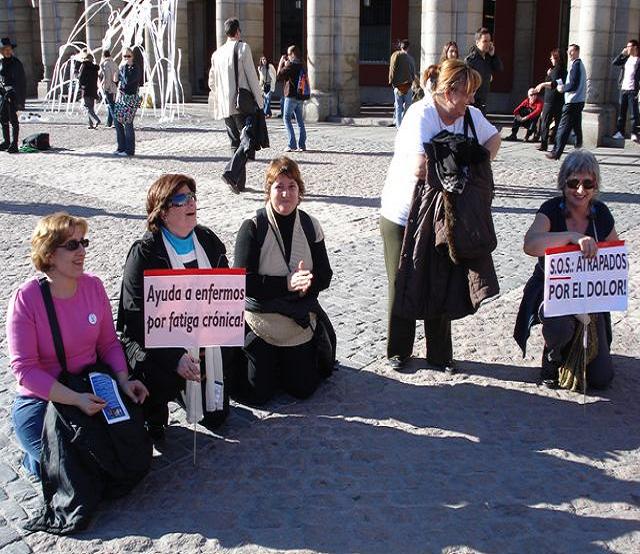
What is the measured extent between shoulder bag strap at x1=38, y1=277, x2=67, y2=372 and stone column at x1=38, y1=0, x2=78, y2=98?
2584cm

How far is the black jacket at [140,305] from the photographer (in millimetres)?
4273

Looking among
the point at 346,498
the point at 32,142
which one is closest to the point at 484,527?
the point at 346,498

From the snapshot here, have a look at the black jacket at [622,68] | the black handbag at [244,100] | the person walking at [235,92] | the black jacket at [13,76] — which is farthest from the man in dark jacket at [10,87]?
the black jacket at [622,68]

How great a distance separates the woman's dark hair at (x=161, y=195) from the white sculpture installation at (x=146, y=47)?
864 cm

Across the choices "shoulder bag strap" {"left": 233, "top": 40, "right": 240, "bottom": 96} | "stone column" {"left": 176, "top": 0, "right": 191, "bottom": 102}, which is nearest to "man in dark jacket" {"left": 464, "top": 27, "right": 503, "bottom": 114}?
"shoulder bag strap" {"left": 233, "top": 40, "right": 240, "bottom": 96}

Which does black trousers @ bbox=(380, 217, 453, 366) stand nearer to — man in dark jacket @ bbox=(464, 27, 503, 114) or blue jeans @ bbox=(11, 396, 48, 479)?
blue jeans @ bbox=(11, 396, 48, 479)

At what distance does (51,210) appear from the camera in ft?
34.1

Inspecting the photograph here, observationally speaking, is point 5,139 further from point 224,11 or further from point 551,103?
point 551,103

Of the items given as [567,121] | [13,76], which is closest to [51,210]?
[13,76]

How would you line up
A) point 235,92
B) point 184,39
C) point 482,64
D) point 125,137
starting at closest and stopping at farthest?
point 235,92 < point 482,64 < point 125,137 < point 184,39

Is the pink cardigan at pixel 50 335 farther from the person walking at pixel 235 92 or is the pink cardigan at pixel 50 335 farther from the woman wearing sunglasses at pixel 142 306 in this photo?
the person walking at pixel 235 92

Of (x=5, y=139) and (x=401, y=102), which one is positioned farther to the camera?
(x=401, y=102)

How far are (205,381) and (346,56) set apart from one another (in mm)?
16613

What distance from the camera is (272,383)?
498 cm
